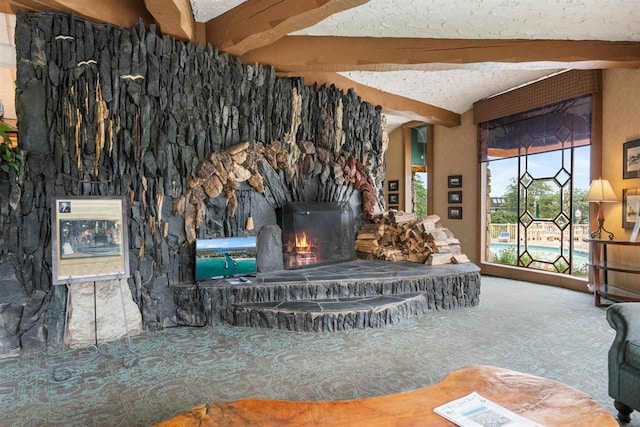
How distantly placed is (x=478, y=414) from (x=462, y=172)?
599cm

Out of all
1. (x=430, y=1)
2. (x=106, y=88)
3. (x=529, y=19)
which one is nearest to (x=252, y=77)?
(x=106, y=88)

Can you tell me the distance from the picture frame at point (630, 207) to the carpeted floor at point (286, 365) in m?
1.35

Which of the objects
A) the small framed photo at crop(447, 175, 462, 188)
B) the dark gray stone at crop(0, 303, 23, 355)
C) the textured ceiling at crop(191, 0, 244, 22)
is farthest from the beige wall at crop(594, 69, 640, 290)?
the dark gray stone at crop(0, 303, 23, 355)

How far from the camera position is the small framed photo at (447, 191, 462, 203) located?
681 centimetres

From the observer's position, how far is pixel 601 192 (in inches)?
171

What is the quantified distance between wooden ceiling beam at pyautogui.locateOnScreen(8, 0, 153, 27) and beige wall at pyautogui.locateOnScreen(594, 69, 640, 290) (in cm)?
536

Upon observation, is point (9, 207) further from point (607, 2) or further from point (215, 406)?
point (607, 2)

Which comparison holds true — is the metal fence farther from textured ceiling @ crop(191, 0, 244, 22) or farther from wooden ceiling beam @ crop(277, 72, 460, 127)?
textured ceiling @ crop(191, 0, 244, 22)

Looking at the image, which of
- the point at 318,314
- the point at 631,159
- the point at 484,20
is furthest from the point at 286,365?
the point at 631,159

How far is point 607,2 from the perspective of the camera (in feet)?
10.3

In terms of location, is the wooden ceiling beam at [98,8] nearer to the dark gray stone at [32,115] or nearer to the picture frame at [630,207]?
the dark gray stone at [32,115]

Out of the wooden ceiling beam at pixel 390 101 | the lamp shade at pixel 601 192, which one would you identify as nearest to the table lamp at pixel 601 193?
the lamp shade at pixel 601 192

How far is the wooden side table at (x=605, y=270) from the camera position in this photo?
13.1 ft

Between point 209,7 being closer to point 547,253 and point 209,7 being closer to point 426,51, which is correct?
point 426,51
